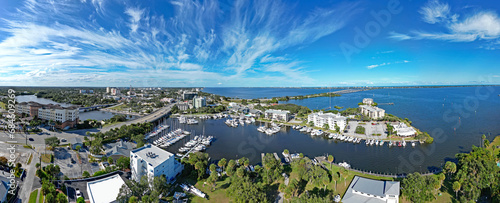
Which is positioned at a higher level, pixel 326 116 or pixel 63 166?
pixel 326 116

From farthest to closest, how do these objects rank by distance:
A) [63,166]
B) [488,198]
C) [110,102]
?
[110,102] → [63,166] → [488,198]

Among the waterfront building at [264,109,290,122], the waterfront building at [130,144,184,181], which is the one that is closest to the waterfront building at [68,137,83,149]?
the waterfront building at [130,144,184,181]

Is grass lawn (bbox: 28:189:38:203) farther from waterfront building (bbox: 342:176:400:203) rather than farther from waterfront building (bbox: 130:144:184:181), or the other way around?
waterfront building (bbox: 342:176:400:203)

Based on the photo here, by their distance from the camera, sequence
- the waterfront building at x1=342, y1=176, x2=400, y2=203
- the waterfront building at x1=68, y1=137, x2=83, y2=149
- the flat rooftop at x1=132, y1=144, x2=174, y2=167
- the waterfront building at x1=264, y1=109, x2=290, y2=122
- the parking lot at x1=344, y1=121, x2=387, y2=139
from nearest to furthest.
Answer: the waterfront building at x1=342, y1=176, x2=400, y2=203
the flat rooftop at x1=132, y1=144, x2=174, y2=167
the waterfront building at x1=68, y1=137, x2=83, y2=149
the parking lot at x1=344, y1=121, x2=387, y2=139
the waterfront building at x1=264, y1=109, x2=290, y2=122

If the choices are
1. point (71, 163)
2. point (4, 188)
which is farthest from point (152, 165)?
point (71, 163)

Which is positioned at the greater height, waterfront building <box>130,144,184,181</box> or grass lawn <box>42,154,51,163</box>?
waterfront building <box>130,144,184,181</box>

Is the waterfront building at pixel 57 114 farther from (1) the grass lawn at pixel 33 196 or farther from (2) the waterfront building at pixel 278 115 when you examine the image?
(2) the waterfront building at pixel 278 115

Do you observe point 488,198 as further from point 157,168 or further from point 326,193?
point 157,168

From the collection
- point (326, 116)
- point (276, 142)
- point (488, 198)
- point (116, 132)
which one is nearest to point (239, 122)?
point (276, 142)
